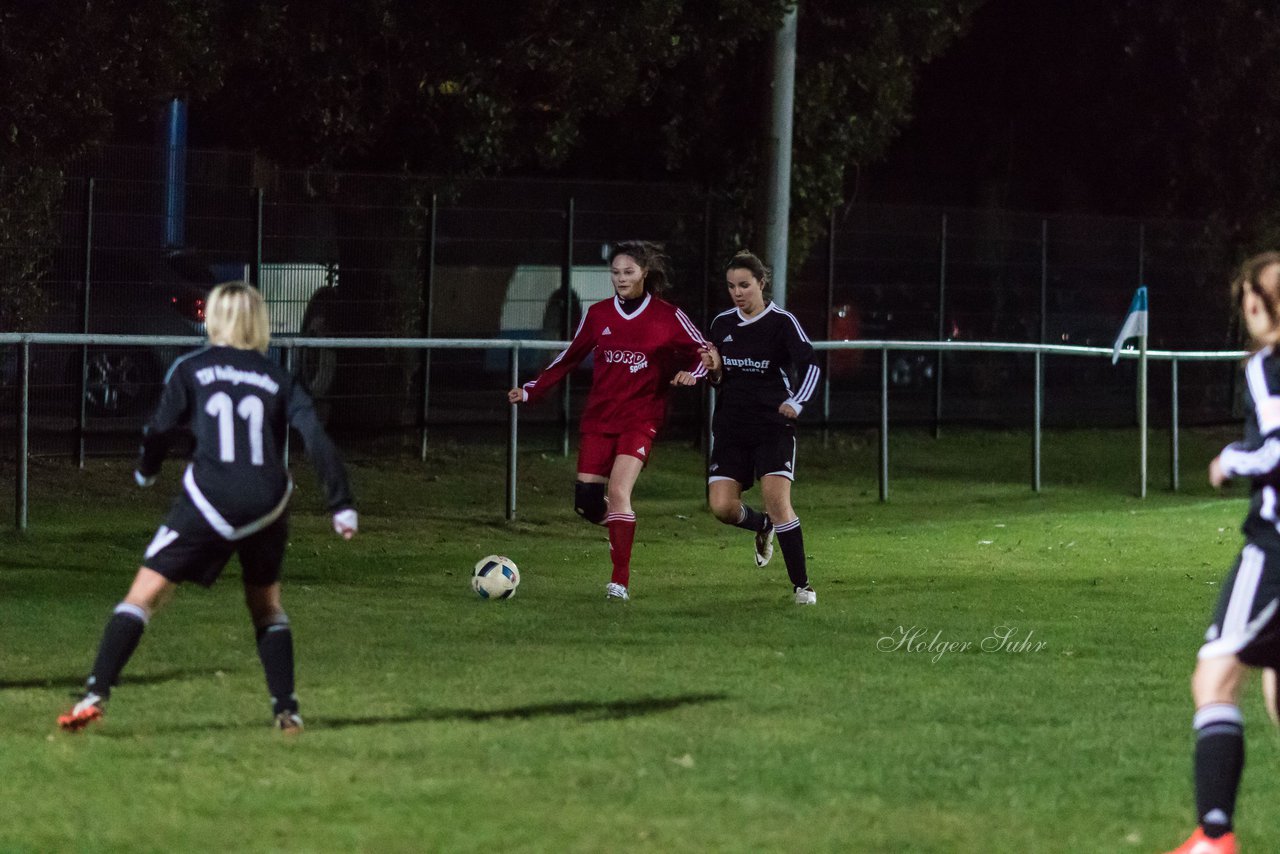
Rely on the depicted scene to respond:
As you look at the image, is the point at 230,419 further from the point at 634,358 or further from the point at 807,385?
the point at 807,385

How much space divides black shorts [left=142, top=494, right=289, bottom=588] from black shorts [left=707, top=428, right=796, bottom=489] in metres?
4.47

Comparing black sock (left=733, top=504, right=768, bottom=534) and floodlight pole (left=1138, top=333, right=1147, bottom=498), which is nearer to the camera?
black sock (left=733, top=504, right=768, bottom=534)

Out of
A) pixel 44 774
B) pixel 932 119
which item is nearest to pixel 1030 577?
pixel 44 774

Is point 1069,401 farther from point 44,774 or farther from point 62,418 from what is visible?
point 44,774

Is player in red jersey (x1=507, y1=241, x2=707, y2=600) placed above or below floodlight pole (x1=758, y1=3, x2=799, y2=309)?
below

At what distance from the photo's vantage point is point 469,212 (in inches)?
749

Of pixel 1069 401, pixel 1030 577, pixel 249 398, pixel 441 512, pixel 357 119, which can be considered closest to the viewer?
pixel 249 398

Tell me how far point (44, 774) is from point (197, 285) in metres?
10.9

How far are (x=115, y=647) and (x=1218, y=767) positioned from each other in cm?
362

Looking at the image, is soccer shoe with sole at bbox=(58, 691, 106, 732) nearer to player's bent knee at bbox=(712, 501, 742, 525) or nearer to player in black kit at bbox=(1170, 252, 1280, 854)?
player in black kit at bbox=(1170, 252, 1280, 854)

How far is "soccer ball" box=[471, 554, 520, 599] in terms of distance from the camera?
1078 cm

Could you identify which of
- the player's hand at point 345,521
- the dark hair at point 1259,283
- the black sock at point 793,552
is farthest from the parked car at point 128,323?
the dark hair at point 1259,283

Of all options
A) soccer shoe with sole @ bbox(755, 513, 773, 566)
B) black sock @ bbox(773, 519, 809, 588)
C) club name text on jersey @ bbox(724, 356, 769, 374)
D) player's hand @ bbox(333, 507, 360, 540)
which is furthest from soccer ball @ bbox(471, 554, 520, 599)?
player's hand @ bbox(333, 507, 360, 540)

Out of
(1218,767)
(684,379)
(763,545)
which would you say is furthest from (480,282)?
(1218,767)
